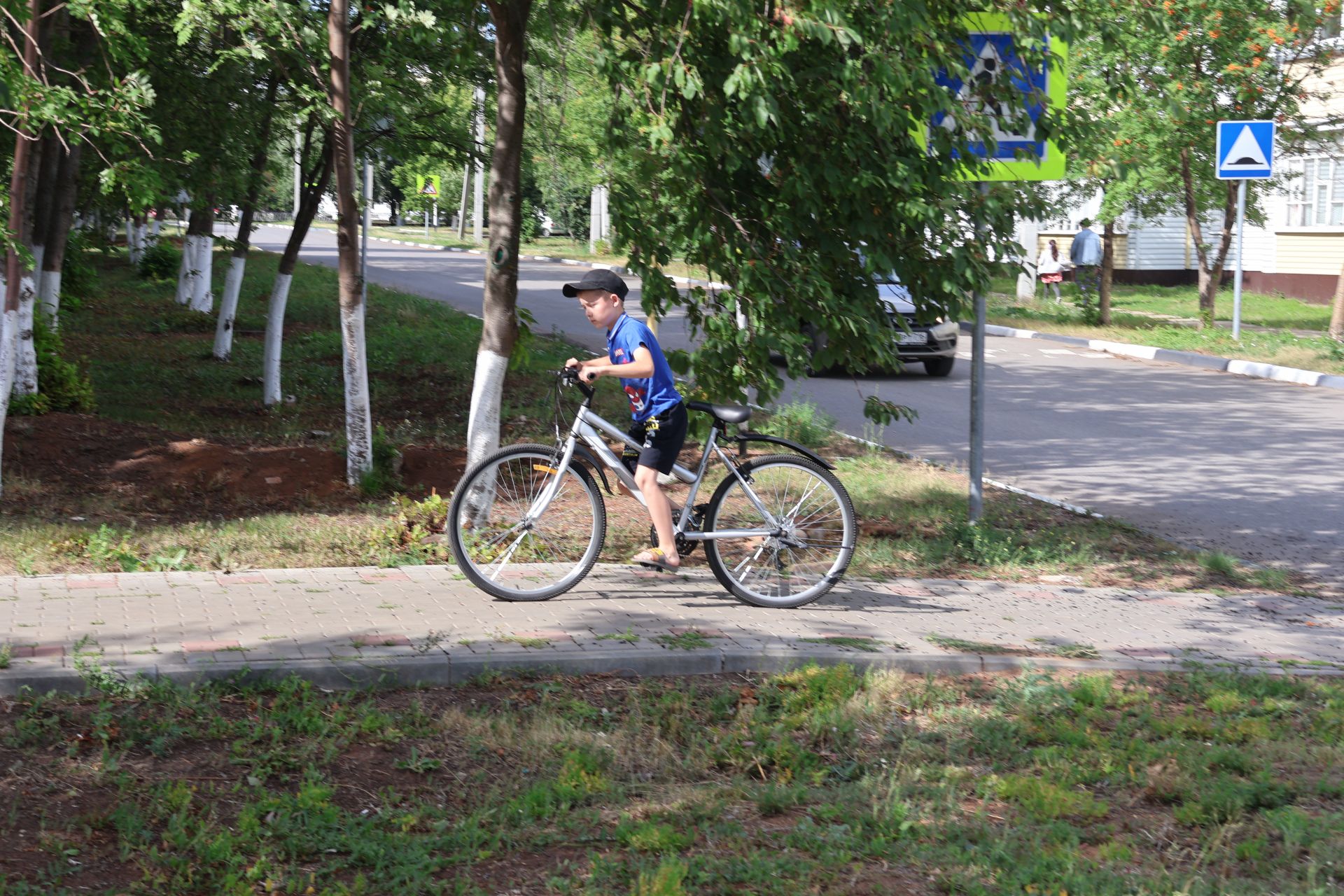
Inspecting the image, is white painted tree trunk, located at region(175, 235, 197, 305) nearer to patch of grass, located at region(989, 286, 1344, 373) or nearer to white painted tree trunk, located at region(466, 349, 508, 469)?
patch of grass, located at region(989, 286, 1344, 373)

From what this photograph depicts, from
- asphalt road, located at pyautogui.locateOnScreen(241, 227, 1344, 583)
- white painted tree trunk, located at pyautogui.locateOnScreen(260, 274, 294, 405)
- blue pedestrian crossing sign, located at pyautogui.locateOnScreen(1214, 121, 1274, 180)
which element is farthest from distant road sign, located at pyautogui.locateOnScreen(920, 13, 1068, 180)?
blue pedestrian crossing sign, located at pyautogui.locateOnScreen(1214, 121, 1274, 180)

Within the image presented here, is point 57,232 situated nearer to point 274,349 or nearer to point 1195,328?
point 274,349

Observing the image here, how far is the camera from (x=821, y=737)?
5.10 metres

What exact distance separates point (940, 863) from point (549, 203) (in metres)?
8.07

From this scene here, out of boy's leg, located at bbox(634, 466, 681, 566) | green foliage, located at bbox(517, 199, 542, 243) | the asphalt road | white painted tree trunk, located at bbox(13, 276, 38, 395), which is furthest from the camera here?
white painted tree trunk, located at bbox(13, 276, 38, 395)

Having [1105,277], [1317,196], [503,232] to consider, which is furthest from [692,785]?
[1317,196]

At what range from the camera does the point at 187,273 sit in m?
24.5

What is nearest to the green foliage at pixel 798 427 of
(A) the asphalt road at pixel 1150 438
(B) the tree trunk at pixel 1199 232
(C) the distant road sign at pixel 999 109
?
(A) the asphalt road at pixel 1150 438

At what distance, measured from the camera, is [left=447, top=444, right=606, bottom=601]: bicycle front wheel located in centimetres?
664

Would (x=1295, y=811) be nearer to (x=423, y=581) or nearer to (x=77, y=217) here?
(x=423, y=581)

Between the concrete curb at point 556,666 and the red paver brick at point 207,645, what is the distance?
148mm

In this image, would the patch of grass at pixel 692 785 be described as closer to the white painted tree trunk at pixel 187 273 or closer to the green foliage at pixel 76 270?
the green foliage at pixel 76 270

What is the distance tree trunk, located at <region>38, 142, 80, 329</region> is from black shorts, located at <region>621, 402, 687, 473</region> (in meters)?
6.78

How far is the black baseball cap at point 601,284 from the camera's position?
6555 millimetres
